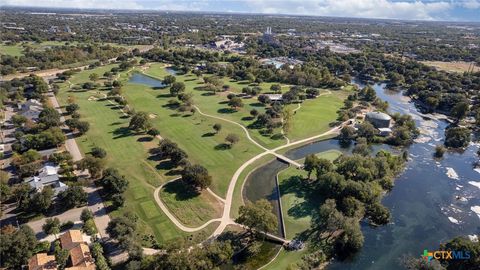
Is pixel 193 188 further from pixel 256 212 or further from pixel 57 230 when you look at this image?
pixel 57 230

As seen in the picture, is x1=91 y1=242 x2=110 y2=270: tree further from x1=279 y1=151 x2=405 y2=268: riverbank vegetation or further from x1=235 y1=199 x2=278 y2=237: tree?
x1=279 y1=151 x2=405 y2=268: riverbank vegetation

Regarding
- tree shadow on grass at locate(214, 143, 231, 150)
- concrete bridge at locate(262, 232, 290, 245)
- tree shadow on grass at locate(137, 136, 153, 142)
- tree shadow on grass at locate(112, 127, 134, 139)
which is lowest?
concrete bridge at locate(262, 232, 290, 245)

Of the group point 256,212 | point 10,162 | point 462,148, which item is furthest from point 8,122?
point 462,148

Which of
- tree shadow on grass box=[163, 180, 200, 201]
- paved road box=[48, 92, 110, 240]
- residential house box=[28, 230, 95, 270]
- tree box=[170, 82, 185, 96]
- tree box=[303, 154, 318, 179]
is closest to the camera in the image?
residential house box=[28, 230, 95, 270]

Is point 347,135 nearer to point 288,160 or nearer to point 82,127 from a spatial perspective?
point 288,160

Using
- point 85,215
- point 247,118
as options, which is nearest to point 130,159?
point 85,215

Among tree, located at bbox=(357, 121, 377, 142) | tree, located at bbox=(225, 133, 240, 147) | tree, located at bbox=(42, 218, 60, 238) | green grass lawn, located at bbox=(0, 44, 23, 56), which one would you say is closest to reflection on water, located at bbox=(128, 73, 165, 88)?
tree, located at bbox=(225, 133, 240, 147)

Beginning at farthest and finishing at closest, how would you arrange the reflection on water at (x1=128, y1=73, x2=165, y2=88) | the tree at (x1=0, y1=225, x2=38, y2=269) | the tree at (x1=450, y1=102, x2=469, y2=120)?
the reflection on water at (x1=128, y1=73, x2=165, y2=88) < the tree at (x1=450, y1=102, x2=469, y2=120) < the tree at (x1=0, y1=225, x2=38, y2=269)
